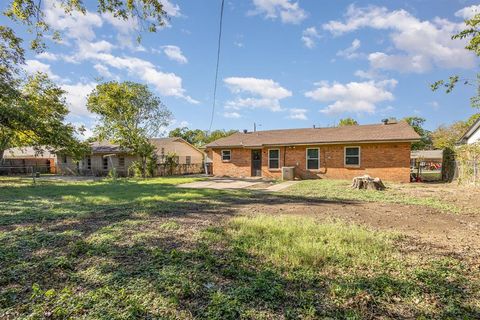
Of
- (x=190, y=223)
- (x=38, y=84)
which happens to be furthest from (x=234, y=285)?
(x=38, y=84)

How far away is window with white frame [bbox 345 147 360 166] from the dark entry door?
6.16 m

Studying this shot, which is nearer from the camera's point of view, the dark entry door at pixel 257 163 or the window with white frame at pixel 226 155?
the dark entry door at pixel 257 163

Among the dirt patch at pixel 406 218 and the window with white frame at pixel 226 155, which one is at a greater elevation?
the window with white frame at pixel 226 155

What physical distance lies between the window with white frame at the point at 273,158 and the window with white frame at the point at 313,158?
2.22m

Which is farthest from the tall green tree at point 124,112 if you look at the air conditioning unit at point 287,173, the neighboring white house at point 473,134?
the neighboring white house at point 473,134

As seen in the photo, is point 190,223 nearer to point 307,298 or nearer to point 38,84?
point 307,298

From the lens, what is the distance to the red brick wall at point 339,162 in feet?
53.6

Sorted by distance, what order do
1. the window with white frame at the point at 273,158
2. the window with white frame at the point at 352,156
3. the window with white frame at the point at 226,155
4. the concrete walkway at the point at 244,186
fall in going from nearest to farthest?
the concrete walkway at the point at 244,186
the window with white frame at the point at 352,156
the window with white frame at the point at 273,158
the window with white frame at the point at 226,155

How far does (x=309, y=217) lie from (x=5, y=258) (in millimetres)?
5690

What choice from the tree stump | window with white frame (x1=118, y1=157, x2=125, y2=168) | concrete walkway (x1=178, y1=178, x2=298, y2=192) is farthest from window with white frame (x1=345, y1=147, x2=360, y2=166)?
window with white frame (x1=118, y1=157, x2=125, y2=168)

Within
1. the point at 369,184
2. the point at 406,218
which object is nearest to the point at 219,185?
the point at 369,184

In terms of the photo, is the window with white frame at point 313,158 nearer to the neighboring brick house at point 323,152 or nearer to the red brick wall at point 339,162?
the neighboring brick house at point 323,152

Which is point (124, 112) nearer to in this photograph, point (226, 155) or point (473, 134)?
point (226, 155)

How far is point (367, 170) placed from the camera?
675 inches
